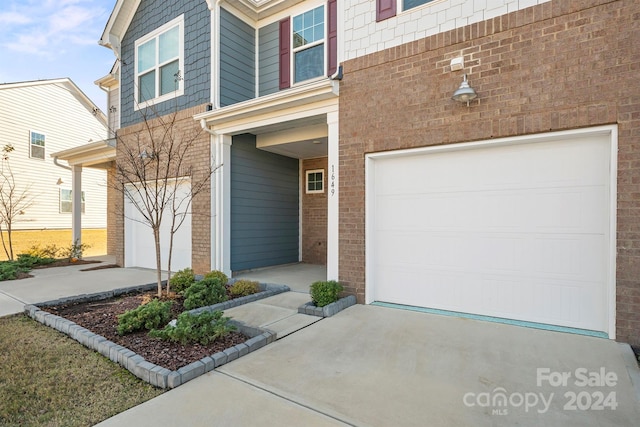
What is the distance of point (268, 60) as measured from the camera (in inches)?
318

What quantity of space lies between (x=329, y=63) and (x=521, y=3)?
3.74 metres

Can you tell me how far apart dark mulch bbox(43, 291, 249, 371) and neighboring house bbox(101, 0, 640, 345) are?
2.25 metres

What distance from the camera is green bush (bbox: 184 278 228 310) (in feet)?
16.6

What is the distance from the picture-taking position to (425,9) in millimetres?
4887

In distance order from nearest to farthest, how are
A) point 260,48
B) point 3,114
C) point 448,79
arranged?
point 448,79 → point 260,48 → point 3,114

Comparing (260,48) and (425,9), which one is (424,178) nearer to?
(425,9)

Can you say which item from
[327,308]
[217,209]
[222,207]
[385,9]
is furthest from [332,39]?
[327,308]

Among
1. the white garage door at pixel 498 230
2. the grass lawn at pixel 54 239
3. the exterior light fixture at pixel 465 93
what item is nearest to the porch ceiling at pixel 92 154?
the grass lawn at pixel 54 239

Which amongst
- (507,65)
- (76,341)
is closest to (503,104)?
(507,65)

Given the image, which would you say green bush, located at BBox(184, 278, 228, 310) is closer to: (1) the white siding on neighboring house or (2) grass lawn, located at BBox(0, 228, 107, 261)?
(1) the white siding on neighboring house

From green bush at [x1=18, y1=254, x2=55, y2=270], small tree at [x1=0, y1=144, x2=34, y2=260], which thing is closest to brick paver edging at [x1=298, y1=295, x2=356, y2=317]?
green bush at [x1=18, y1=254, x2=55, y2=270]

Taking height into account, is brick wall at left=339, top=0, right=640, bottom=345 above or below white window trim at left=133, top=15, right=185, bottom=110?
below

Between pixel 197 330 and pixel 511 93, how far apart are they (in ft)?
15.2

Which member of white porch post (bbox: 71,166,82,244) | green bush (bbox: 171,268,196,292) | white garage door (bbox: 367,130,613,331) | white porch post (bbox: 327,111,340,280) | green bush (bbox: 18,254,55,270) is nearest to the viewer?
white garage door (bbox: 367,130,613,331)
